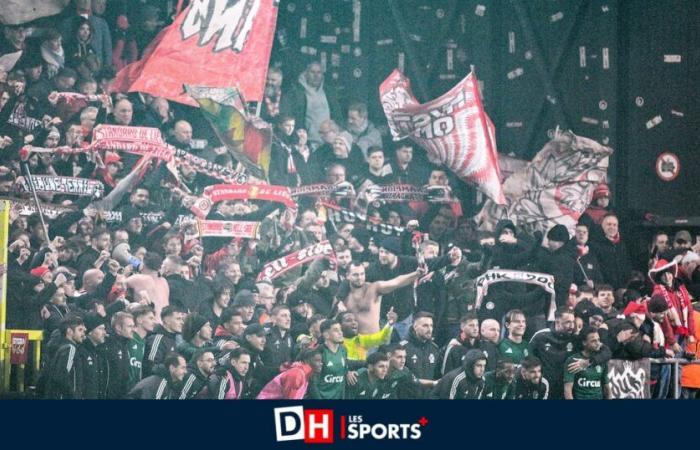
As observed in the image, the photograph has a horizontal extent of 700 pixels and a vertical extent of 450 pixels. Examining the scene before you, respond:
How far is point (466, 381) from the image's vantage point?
27.1 ft

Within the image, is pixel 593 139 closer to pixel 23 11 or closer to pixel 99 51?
pixel 99 51

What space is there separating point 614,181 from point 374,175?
1754 millimetres

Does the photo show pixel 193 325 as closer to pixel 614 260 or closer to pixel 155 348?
pixel 155 348

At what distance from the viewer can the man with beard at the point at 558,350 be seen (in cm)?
833

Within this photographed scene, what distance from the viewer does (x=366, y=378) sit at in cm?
822

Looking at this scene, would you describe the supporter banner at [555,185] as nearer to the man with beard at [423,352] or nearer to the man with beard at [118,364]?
the man with beard at [423,352]

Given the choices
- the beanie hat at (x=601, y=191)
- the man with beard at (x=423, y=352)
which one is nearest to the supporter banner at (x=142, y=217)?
the man with beard at (x=423, y=352)

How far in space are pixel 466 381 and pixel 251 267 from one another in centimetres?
174

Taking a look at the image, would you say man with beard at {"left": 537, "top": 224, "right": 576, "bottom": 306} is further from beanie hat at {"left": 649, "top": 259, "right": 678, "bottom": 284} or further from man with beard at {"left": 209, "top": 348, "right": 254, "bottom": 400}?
man with beard at {"left": 209, "top": 348, "right": 254, "bottom": 400}

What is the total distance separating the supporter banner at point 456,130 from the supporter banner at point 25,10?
243 centimetres

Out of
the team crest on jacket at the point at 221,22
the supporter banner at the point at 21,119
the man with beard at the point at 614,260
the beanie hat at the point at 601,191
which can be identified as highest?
the team crest on jacket at the point at 221,22

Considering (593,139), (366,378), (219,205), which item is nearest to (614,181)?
(593,139)

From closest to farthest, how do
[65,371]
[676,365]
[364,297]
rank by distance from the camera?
[65,371]
[364,297]
[676,365]

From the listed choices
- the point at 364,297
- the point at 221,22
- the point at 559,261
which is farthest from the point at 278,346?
the point at 221,22
